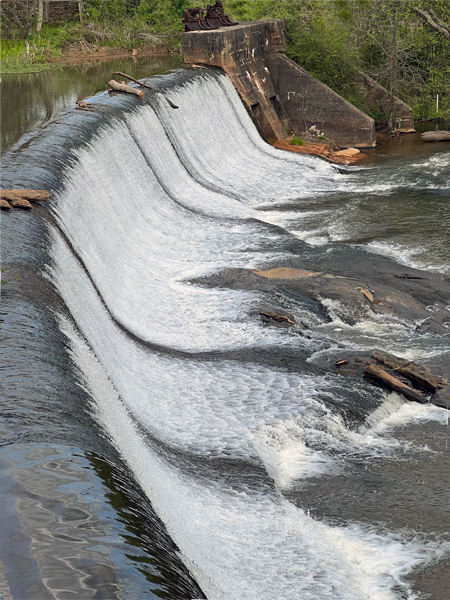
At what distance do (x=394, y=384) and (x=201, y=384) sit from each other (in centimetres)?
204

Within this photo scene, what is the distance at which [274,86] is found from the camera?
21.8 m

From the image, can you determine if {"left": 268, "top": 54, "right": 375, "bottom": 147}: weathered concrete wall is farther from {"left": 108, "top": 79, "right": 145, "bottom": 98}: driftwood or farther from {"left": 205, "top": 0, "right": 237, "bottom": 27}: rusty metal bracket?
{"left": 108, "top": 79, "right": 145, "bottom": 98}: driftwood

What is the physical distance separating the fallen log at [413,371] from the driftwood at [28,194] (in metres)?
4.34

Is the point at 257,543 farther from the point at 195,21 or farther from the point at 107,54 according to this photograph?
the point at 107,54

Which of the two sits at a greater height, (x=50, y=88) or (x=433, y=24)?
(x=433, y=24)

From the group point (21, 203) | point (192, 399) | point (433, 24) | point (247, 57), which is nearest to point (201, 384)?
point (192, 399)

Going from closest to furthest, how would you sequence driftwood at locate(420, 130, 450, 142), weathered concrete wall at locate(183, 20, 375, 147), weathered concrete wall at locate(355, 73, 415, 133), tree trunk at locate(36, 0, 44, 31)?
weathered concrete wall at locate(183, 20, 375, 147) → driftwood at locate(420, 130, 450, 142) → weathered concrete wall at locate(355, 73, 415, 133) → tree trunk at locate(36, 0, 44, 31)

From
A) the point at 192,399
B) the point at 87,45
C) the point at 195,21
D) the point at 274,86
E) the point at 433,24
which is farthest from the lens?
the point at 87,45

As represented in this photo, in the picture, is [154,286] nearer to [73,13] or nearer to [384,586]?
[384,586]

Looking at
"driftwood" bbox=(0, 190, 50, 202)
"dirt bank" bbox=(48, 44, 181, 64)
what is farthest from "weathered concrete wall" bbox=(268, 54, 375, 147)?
"driftwood" bbox=(0, 190, 50, 202)

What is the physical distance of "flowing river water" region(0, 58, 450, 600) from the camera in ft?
14.5

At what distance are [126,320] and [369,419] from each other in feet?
11.1

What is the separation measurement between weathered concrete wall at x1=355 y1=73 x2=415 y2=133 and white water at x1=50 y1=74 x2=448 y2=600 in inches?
362

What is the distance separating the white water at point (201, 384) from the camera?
561 centimetres
